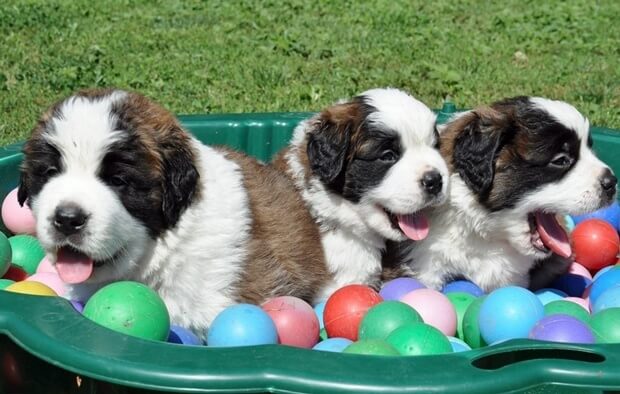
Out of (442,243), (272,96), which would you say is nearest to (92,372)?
(442,243)

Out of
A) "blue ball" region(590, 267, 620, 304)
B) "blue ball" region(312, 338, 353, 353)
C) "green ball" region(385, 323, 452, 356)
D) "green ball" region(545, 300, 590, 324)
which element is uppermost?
"green ball" region(385, 323, 452, 356)

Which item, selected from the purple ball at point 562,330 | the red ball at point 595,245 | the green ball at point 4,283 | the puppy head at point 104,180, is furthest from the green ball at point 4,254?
the red ball at point 595,245

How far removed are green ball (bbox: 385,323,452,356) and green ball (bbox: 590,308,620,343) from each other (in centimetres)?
77

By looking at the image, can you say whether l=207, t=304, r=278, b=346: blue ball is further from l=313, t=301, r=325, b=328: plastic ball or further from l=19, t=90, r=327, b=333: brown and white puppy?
l=313, t=301, r=325, b=328: plastic ball

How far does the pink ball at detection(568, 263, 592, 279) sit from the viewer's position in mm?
6079

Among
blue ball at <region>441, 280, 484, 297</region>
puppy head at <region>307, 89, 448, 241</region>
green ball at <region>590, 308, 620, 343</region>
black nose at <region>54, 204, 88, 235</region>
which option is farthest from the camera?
blue ball at <region>441, 280, 484, 297</region>

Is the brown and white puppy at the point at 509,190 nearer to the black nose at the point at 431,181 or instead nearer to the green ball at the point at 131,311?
the black nose at the point at 431,181

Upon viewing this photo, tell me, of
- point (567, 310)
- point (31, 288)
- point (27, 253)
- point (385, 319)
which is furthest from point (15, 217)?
point (567, 310)

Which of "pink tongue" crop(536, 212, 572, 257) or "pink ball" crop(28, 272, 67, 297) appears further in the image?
"pink tongue" crop(536, 212, 572, 257)

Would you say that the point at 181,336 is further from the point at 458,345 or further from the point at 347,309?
the point at 458,345

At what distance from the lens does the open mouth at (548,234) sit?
540 centimetres

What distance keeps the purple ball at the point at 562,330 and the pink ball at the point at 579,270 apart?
1.55 m

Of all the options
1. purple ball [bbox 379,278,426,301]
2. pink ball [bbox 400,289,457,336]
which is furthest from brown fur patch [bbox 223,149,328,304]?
pink ball [bbox 400,289,457,336]

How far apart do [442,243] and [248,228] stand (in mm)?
1265
